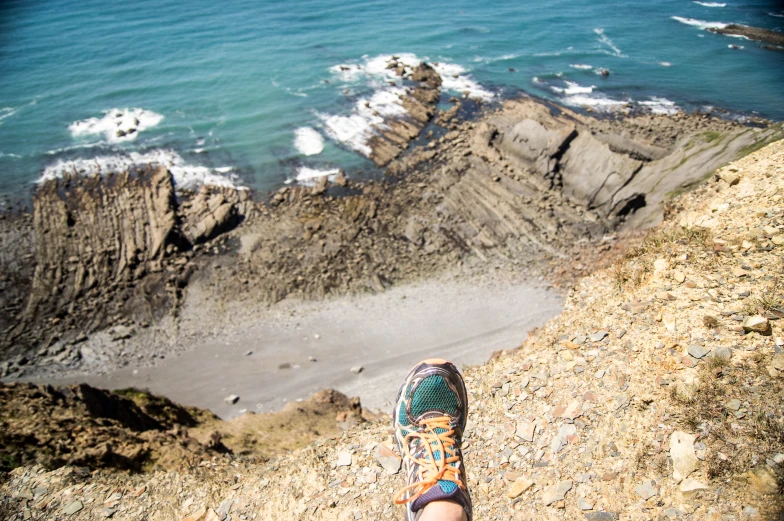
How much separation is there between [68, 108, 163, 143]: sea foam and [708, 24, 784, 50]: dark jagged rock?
64.5 m

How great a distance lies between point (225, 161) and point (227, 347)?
16932 mm

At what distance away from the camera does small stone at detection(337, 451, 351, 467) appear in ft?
24.8

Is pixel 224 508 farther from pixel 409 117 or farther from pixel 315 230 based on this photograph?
pixel 409 117

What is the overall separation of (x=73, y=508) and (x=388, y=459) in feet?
17.1

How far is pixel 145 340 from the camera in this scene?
839 inches

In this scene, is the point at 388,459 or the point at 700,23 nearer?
the point at 388,459

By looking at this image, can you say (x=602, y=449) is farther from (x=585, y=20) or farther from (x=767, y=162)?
(x=585, y=20)

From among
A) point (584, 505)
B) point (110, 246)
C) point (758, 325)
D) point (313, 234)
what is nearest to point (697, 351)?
point (758, 325)

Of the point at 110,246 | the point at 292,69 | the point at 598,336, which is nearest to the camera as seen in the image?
the point at 598,336

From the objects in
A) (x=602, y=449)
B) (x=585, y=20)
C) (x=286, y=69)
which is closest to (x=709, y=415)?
(x=602, y=449)

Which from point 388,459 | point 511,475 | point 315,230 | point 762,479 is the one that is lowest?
point 315,230

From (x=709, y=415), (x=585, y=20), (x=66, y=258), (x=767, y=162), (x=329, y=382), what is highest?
(x=585, y=20)

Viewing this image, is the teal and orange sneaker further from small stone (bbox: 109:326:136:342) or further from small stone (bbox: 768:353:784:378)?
small stone (bbox: 109:326:136:342)

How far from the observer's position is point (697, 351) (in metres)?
6.75
